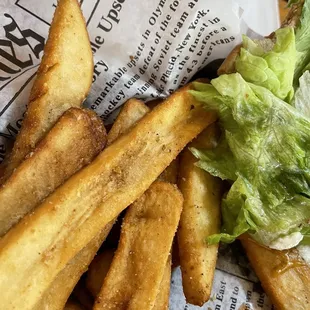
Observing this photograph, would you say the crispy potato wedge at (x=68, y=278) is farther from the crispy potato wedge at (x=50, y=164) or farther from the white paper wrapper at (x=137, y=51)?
the white paper wrapper at (x=137, y=51)

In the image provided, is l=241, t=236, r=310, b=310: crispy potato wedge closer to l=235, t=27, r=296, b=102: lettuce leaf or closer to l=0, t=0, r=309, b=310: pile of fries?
l=0, t=0, r=309, b=310: pile of fries

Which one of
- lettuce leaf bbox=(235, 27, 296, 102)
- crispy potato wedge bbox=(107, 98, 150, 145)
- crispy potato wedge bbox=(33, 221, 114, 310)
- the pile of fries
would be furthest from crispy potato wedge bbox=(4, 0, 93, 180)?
lettuce leaf bbox=(235, 27, 296, 102)

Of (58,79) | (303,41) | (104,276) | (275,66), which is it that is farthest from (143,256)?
(303,41)

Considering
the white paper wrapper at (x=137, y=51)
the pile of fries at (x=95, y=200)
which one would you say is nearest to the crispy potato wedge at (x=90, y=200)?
the pile of fries at (x=95, y=200)

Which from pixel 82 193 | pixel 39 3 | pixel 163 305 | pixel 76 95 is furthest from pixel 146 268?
pixel 39 3

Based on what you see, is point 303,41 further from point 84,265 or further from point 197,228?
point 84,265

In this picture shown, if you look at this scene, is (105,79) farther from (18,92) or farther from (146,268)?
(146,268)
